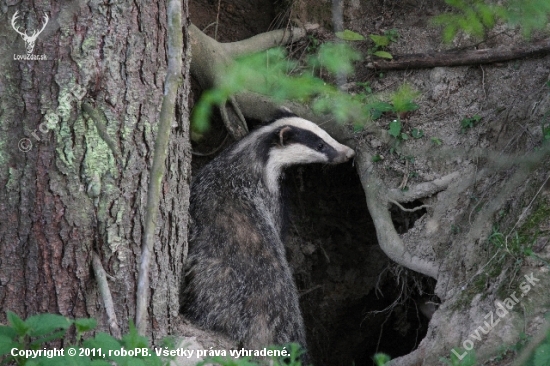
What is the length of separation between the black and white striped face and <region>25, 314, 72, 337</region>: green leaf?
3.07 metres

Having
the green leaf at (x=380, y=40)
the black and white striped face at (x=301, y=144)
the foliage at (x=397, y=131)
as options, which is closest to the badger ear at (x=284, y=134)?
the black and white striped face at (x=301, y=144)

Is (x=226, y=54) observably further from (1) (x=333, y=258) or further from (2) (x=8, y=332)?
(2) (x=8, y=332)

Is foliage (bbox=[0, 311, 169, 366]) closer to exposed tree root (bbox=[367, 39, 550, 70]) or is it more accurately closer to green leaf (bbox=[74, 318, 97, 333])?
green leaf (bbox=[74, 318, 97, 333])

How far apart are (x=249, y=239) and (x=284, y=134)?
1112mm

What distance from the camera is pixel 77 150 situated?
11.4 feet

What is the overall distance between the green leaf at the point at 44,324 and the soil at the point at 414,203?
2.27 meters

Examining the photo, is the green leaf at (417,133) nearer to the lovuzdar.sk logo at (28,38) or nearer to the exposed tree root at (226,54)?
the exposed tree root at (226,54)

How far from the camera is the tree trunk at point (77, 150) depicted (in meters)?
3.38

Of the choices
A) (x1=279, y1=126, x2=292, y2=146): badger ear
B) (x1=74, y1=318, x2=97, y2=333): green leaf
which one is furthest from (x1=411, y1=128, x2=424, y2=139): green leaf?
(x1=74, y1=318, x2=97, y2=333): green leaf

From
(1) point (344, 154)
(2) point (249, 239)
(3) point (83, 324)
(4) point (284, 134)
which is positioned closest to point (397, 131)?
(1) point (344, 154)

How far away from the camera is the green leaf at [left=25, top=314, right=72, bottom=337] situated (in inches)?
112

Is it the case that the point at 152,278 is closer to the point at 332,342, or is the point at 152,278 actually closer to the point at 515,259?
the point at 515,259

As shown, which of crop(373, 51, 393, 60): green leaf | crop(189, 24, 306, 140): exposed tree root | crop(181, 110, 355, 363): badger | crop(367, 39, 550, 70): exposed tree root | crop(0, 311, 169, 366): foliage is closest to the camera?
crop(0, 311, 169, 366): foliage

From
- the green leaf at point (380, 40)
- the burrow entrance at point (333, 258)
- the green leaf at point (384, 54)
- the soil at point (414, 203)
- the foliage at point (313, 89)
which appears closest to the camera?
the soil at point (414, 203)
